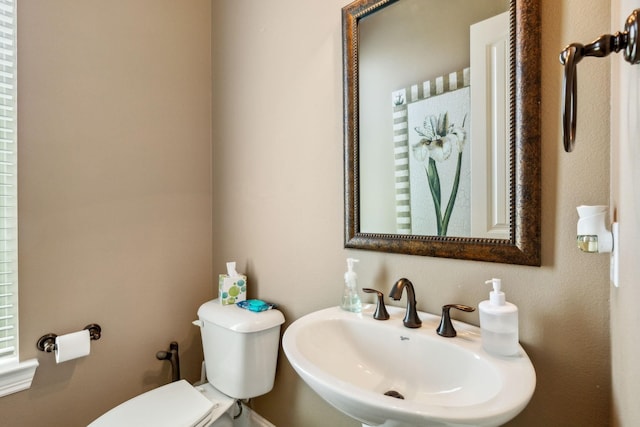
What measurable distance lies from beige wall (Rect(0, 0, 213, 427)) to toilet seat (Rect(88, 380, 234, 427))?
35 centimetres

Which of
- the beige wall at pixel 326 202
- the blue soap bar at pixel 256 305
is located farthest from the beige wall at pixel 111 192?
the blue soap bar at pixel 256 305

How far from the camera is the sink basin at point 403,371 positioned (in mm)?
557

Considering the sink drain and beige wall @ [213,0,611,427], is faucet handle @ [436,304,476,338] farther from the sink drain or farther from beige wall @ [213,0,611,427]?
the sink drain

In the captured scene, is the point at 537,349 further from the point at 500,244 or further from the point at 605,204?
the point at 605,204

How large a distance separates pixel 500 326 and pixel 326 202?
72 centimetres

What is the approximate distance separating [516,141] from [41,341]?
5.95 feet

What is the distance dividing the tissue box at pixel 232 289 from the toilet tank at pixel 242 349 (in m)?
0.06

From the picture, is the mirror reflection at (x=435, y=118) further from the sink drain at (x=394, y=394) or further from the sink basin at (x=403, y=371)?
the sink drain at (x=394, y=394)

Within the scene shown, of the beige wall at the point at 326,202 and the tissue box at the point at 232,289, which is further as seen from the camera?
the tissue box at the point at 232,289

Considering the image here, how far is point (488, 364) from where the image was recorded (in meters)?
0.71

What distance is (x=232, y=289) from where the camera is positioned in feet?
4.80

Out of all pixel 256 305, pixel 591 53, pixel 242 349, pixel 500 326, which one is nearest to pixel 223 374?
pixel 242 349

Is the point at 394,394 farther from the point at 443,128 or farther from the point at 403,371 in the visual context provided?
the point at 443,128

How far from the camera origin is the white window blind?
1206 millimetres
